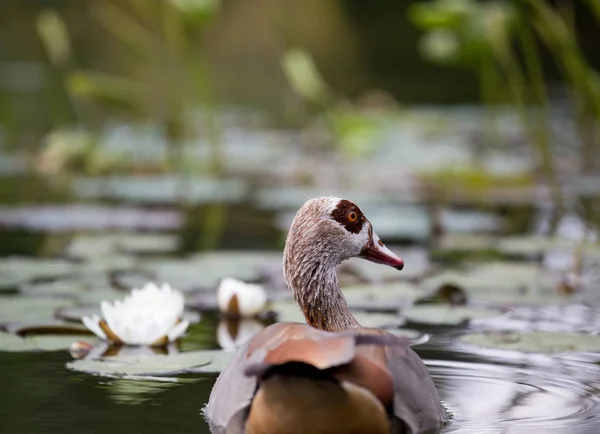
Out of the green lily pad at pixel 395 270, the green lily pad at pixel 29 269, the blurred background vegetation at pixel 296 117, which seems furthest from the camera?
the blurred background vegetation at pixel 296 117

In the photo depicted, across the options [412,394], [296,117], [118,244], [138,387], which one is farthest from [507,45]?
[296,117]

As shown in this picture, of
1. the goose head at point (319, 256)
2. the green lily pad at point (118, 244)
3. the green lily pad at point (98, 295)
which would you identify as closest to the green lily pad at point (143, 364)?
the goose head at point (319, 256)

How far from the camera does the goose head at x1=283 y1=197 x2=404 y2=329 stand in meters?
3.34

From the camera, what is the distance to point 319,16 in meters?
22.0

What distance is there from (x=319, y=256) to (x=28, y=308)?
1.35 metres

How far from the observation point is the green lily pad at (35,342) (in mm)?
3758

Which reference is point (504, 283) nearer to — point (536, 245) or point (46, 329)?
point (536, 245)

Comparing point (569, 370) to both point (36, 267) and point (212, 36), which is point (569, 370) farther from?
point (212, 36)

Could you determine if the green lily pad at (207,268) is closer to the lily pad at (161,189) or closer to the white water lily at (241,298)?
the white water lily at (241,298)

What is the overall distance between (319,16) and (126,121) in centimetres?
1038

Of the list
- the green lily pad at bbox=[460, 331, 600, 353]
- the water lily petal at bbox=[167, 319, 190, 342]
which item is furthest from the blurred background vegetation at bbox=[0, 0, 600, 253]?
the water lily petal at bbox=[167, 319, 190, 342]

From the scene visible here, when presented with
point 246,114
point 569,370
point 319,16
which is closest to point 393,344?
point 569,370

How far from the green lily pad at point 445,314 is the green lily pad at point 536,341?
24 cm

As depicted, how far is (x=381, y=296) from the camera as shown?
461cm
